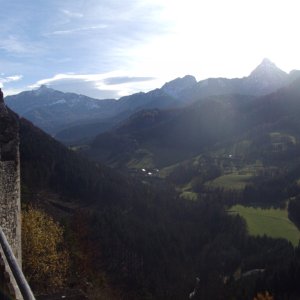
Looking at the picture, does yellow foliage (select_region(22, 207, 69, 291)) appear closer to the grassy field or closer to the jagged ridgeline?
the jagged ridgeline

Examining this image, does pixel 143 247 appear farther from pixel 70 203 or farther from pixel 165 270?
pixel 70 203

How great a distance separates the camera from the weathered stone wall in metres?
16.2

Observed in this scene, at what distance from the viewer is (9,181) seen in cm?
1703

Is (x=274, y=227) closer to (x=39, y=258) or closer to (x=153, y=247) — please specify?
(x=153, y=247)

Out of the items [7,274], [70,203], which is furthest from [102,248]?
[7,274]

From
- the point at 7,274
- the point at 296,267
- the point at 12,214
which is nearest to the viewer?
the point at 7,274

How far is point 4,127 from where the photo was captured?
18.0m

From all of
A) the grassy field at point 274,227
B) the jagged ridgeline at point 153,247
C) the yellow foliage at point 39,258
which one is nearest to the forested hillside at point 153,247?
the jagged ridgeline at point 153,247

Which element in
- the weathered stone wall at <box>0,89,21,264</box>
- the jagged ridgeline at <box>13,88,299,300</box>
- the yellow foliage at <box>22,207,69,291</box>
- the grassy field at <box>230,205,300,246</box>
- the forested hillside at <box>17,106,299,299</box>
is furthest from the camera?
the grassy field at <box>230,205,300,246</box>

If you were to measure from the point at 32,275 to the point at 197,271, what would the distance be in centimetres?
9770

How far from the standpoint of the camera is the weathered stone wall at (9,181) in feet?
53.3

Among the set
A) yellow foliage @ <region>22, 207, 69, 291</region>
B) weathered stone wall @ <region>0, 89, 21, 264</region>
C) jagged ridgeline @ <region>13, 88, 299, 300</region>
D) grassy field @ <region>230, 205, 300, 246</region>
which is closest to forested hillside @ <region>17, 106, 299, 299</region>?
jagged ridgeline @ <region>13, 88, 299, 300</region>

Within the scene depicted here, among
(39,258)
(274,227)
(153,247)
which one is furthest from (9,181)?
(274,227)

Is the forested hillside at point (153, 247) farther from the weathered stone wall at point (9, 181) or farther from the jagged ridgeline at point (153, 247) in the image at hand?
the weathered stone wall at point (9, 181)
